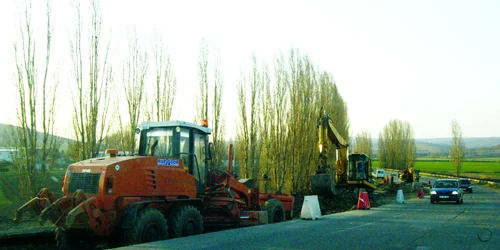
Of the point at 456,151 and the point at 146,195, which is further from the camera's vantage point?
the point at 456,151

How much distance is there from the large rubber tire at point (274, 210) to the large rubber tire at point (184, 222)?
4.93 m

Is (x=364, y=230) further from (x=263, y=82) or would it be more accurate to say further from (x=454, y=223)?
(x=263, y=82)

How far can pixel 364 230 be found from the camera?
16219 millimetres

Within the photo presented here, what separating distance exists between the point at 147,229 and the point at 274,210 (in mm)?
7470

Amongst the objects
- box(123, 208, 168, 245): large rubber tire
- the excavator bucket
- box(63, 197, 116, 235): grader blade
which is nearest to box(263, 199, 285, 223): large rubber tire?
box(123, 208, 168, 245): large rubber tire

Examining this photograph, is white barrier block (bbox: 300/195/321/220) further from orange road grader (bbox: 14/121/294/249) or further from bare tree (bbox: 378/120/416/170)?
bare tree (bbox: 378/120/416/170)

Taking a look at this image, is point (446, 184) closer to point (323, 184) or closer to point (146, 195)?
point (323, 184)

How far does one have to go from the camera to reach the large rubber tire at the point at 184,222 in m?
14.0

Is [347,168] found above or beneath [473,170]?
beneath

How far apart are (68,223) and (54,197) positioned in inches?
69.4

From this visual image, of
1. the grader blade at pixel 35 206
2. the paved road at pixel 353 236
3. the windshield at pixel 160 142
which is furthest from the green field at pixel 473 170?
the grader blade at pixel 35 206

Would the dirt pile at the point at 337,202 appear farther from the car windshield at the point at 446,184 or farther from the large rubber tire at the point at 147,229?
the large rubber tire at the point at 147,229

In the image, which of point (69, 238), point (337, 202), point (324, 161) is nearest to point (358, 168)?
point (337, 202)

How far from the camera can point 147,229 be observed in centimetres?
1309
